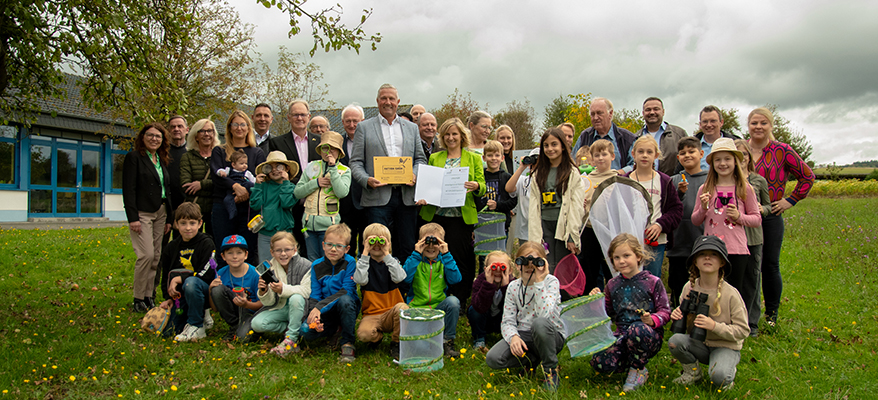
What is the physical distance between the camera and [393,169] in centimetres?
572

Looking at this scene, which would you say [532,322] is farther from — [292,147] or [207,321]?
[292,147]

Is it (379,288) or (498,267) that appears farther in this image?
(379,288)

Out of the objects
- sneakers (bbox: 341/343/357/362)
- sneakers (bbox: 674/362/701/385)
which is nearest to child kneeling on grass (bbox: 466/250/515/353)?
sneakers (bbox: 341/343/357/362)

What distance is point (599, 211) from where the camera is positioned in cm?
513

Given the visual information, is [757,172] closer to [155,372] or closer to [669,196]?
[669,196]

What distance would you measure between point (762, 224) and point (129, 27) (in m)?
7.28

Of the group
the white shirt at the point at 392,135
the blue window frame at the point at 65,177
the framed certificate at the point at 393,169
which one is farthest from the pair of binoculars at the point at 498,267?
the blue window frame at the point at 65,177

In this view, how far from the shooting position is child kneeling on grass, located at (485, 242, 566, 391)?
12.6ft

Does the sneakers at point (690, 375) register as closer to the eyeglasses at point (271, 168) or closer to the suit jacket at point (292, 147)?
the eyeglasses at point (271, 168)

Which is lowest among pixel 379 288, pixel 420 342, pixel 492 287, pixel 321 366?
pixel 321 366

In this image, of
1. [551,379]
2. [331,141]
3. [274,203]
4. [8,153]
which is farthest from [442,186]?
[8,153]

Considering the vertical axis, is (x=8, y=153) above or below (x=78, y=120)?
below

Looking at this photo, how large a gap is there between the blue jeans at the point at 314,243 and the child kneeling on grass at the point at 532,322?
7.97ft

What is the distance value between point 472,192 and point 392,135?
3.92ft
